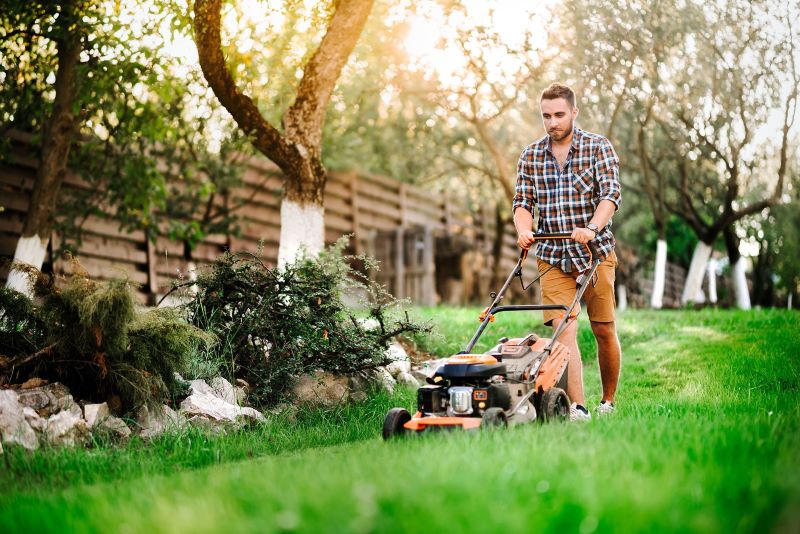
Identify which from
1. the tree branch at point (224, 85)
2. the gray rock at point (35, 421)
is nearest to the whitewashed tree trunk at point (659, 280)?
the tree branch at point (224, 85)

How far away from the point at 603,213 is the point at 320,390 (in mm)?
2603

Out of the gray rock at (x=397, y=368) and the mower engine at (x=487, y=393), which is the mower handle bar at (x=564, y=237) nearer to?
the mower engine at (x=487, y=393)

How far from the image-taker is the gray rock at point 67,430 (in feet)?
16.7

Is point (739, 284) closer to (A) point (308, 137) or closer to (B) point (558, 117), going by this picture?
(A) point (308, 137)

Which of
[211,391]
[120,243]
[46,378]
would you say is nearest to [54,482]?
[46,378]

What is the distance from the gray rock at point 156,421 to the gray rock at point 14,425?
71 cm

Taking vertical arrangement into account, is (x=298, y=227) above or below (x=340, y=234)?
below

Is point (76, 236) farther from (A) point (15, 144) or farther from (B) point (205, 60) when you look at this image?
(B) point (205, 60)

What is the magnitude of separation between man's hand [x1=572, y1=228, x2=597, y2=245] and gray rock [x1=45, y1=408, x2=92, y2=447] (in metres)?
3.15

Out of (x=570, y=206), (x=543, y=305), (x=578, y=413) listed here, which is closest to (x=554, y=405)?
(x=578, y=413)

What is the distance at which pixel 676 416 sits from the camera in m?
5.43

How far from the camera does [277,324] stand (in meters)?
6.83

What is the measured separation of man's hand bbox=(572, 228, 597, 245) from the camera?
18.0ft

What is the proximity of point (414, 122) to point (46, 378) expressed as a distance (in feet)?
45.7
